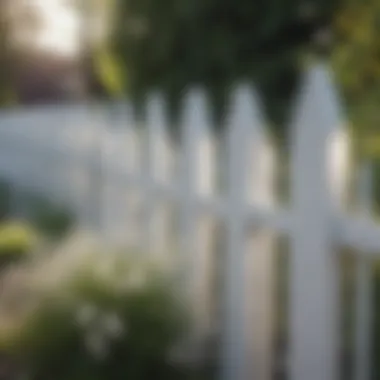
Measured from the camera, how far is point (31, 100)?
25.1 meters

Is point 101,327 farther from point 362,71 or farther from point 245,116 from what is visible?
point 362,71

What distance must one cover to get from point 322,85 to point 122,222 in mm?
2785

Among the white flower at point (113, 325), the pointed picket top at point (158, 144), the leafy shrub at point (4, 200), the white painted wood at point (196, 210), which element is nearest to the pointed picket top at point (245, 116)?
the white painted wood at point (196, 210)

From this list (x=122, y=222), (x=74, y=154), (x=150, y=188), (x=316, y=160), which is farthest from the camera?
(x=74, y=154)

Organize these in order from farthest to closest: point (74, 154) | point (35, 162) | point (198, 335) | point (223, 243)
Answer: point (35, 162)
point (74, 154)
point (223, 243)
point (198, 335)

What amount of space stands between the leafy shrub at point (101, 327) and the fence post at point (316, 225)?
53 centimetres

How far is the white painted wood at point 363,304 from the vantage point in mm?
2613

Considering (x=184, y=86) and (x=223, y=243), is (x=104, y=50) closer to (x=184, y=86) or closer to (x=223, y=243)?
(x=184, y=86)

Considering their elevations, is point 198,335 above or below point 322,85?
below

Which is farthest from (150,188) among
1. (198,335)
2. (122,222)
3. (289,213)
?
(289,213)

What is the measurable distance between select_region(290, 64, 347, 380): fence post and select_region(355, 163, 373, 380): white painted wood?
10 cm

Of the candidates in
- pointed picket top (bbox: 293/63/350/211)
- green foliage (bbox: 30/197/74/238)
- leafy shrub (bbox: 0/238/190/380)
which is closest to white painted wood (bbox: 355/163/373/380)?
pointed picket top (bbox: 293/63/350/211)

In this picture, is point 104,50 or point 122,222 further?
point 104,50

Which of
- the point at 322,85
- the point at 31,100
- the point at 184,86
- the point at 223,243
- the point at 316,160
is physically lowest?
the point at 223,243
